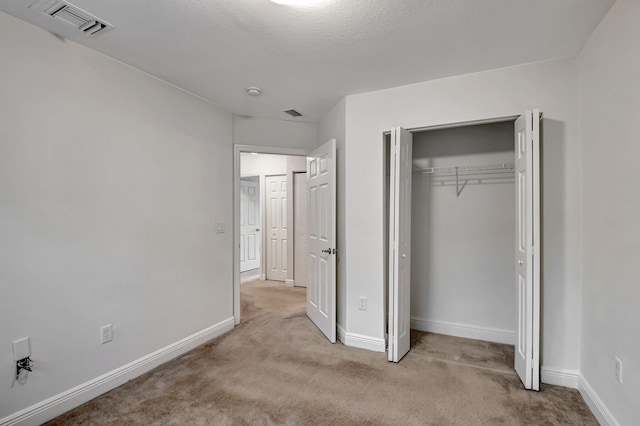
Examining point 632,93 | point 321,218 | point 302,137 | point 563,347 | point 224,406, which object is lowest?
point 224,406

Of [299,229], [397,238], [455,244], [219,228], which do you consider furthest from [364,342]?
[299,229]

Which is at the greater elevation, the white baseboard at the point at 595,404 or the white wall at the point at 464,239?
the white wall at the point at 464,239

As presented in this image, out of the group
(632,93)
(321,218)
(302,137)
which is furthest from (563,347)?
(302,137)

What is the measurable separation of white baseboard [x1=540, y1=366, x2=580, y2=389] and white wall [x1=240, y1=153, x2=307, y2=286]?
3747 mm

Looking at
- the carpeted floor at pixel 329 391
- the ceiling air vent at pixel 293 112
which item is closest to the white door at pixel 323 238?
the carpeted floor at pixel 329 391

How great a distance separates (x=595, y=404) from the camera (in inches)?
77.8

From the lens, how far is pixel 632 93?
163 centimetres

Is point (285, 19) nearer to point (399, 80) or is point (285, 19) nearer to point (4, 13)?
point (399, 80)

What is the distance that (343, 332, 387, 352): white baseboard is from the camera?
291 cm

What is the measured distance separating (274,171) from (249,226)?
193cm

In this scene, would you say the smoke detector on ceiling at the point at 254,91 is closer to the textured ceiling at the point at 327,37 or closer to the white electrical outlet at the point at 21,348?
the textured ceiling at the point at 327,37

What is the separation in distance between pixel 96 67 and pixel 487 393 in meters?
3.71

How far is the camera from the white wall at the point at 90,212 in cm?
186

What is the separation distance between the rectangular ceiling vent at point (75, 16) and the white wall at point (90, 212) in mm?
247
